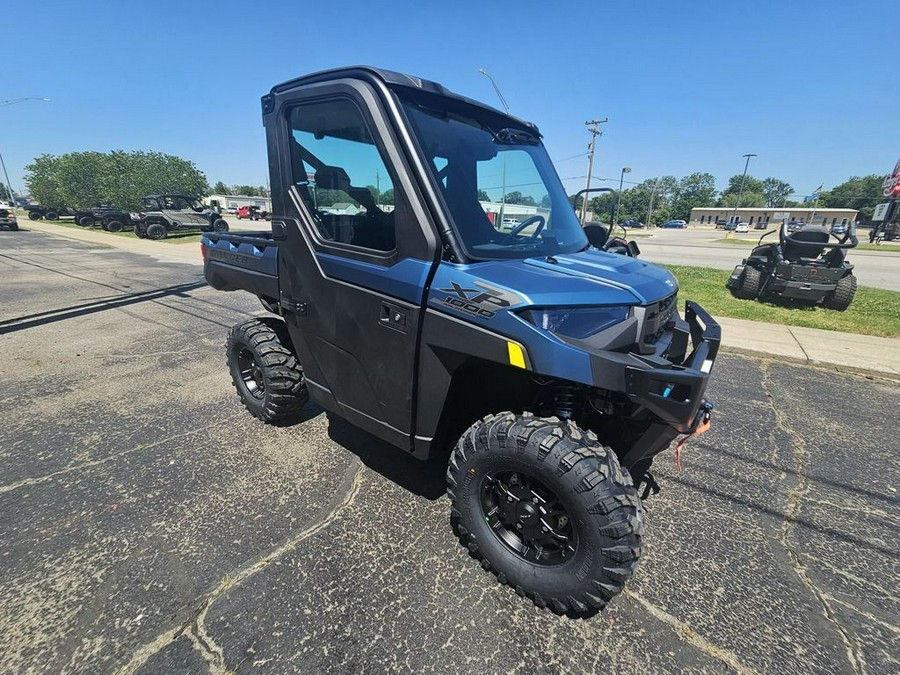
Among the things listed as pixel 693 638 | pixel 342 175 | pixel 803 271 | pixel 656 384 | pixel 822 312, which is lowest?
pixel 693 638

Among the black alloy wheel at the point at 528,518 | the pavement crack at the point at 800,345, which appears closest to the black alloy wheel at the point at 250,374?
the black alloy wheel at the point at 528,518

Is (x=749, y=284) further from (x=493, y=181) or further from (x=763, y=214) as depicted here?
(x=763, y=214)

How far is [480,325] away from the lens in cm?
183

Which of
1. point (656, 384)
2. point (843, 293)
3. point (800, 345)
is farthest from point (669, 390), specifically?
point (843, 293)

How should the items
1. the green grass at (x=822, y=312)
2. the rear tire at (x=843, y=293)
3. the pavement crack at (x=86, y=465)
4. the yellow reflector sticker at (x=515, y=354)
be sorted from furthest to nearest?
the rear tire at (x=843, y=293), the green grass at (x=822, y=312), the pavement crack at (x=86, y=465), the yellow reflector sticker at (x=515, y=354)

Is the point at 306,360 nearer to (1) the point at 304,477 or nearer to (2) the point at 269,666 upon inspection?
(1) the point at 304,477

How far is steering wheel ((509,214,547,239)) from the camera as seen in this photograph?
2.44m

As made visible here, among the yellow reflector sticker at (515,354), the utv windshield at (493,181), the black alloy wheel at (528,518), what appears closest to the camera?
the yellow reflector sticker at (515,354)

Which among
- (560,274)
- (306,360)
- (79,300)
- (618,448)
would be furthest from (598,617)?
(79,300)

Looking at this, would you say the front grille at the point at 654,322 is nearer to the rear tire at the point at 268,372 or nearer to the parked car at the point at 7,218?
the rear tire at the point at 268,372

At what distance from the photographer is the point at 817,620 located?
77.2 inches

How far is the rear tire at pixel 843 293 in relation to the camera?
805cm

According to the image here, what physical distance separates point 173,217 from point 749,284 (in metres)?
24.8

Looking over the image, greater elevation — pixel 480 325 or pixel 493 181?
pixel 493 181
